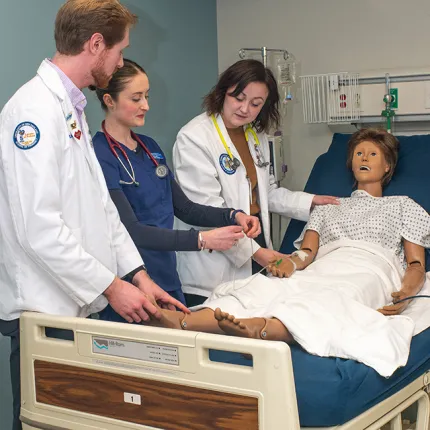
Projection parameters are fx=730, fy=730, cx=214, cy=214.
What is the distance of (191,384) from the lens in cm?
185

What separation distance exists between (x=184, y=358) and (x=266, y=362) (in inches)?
9.2

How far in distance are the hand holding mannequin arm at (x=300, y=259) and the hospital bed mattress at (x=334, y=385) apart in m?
0.56

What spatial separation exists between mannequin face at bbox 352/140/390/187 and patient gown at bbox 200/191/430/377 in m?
0.07

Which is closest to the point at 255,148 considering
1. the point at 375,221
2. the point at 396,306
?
the point at 375,221

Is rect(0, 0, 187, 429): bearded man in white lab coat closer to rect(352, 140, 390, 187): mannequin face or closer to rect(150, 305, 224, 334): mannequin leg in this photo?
rect(150, 305, 224, 334): mannequin leg

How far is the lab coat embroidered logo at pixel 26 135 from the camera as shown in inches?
76.0

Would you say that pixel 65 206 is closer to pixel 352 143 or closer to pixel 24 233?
pixel 24 233

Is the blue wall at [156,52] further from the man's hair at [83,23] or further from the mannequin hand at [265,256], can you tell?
the mannequin hand at [265,256]

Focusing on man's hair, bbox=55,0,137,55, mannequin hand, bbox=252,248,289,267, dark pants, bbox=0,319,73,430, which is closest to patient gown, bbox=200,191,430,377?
mannequin hand, bbox=252,248,289,267

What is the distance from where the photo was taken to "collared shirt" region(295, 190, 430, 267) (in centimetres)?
292

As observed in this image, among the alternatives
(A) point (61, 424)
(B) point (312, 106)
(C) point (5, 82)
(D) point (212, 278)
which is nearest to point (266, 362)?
(A) point (61, 424)

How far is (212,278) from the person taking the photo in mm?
2965

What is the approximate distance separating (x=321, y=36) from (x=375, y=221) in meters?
1.28

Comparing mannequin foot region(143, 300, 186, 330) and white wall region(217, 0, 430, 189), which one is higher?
white wall region(217, 0, 430, 189)
